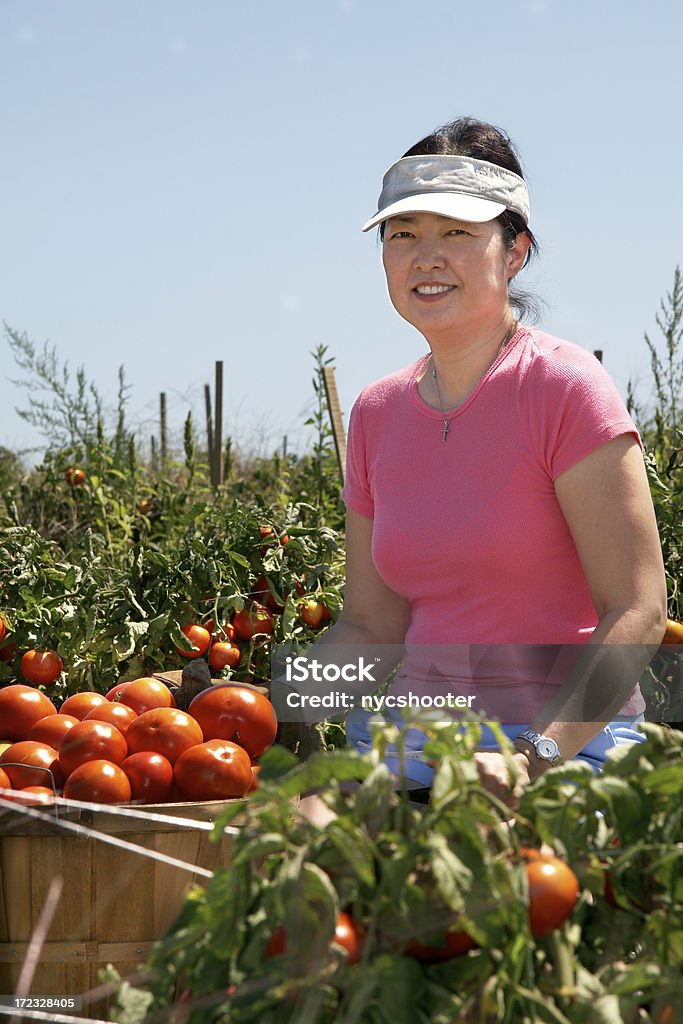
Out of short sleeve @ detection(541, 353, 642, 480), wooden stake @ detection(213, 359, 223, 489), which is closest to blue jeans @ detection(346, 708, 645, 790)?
short sleeve @ detection(541, 353, 642, 480)

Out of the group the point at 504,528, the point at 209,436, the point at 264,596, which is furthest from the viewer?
the point at 209,436

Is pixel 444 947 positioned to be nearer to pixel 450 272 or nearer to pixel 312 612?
pixel 450 272

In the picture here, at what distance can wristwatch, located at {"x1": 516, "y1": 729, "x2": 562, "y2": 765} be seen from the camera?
1.61 meters

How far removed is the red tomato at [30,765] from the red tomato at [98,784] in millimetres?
107

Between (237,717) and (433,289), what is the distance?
862mm

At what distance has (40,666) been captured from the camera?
2812 mm

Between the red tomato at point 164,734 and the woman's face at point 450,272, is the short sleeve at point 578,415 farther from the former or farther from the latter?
the red tomato at point 164,734

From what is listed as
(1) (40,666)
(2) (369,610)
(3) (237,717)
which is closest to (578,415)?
(2) (369,610)

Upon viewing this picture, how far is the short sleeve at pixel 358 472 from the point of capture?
225 centimetres

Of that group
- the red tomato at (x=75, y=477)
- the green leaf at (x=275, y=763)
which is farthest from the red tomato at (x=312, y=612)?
the red tomato at (x=75, y=477)

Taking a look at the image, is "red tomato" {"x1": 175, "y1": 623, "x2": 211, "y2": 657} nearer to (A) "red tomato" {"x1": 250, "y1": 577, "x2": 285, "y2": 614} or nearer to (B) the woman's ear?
(A) "red tomato" {"x1": 250, "y1": 577, "x2": 285, "y2": 614}

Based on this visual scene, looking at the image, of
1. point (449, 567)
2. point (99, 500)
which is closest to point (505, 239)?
point (449, 567)

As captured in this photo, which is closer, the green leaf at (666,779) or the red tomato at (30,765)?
the green leaf at (666,779)

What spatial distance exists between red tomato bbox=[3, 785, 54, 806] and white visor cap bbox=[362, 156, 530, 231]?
112 centimetres
